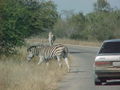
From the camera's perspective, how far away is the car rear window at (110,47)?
703 inches

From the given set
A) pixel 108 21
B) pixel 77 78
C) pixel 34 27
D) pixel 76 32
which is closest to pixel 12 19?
pixel 34 27

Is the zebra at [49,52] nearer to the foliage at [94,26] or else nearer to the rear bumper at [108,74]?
the rear bumper at [108,74]

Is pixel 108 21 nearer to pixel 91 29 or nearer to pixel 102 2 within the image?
Answer: pixel 91 29

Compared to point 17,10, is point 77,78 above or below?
below

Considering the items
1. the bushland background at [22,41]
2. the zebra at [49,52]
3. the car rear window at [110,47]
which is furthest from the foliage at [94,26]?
the car rear window at [110,47]

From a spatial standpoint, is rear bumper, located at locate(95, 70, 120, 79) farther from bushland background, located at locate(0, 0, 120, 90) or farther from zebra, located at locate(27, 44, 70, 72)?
zebra, located at locate(27, 44, 70, 72)

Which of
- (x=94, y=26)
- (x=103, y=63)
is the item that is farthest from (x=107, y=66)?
(x=94, y=26)

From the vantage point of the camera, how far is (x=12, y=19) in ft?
99.3

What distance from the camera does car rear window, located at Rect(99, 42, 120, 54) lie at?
17853mm

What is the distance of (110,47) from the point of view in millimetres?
17969

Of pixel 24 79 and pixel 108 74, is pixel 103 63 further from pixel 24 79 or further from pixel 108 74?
pixel 24 79

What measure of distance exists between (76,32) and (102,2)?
13238mm

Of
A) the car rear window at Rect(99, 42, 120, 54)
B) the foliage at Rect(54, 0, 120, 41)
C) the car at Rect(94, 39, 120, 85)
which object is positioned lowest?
the foliage at Rect(54, 0, 120, 41)

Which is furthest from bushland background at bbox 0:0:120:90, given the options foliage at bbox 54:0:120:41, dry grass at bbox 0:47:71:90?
foliage at bbox 54:0:120:41
